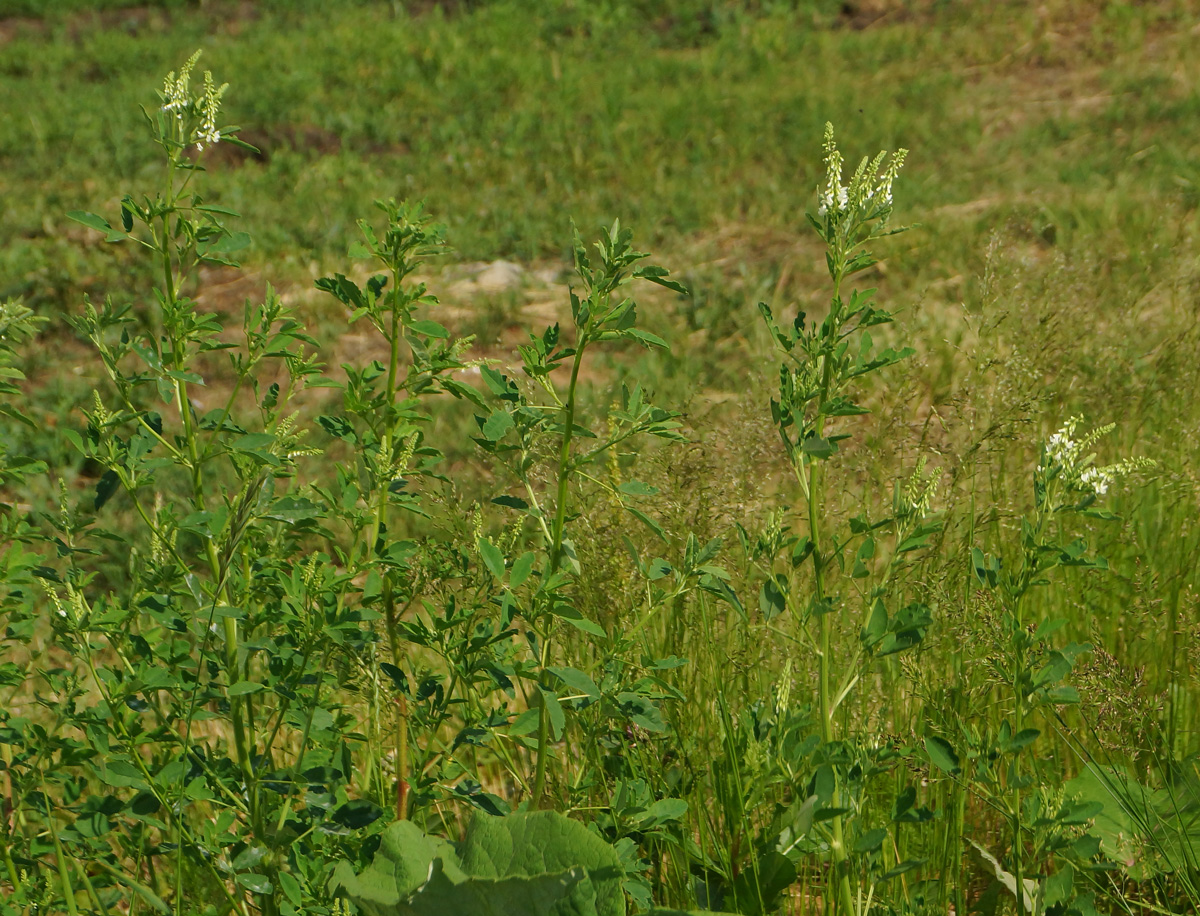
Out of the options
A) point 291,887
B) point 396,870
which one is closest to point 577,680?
point 396,870

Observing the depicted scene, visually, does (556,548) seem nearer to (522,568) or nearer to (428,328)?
(522,568)

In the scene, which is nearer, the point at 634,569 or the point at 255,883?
the point at 255,883

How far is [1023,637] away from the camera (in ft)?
4.78

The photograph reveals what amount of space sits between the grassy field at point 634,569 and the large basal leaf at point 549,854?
1 cm

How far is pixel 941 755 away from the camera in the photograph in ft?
4.93

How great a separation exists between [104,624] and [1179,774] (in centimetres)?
169

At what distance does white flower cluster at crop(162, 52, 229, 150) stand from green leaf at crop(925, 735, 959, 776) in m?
1.23

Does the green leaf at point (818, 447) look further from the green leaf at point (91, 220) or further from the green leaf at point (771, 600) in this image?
the green leaf at point (91, 220)

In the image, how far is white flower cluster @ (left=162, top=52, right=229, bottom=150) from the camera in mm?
1576

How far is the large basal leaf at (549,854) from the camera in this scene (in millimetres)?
1374

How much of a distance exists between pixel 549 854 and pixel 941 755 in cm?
51

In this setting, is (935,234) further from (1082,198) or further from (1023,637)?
(1023,637)

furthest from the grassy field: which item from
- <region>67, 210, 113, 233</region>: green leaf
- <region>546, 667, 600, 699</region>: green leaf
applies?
<region>67, 210, 113, 233</region>: green leaf

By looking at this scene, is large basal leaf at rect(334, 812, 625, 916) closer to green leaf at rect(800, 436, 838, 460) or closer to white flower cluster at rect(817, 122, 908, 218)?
green leaf at rect(800, 436, 838, 460)
